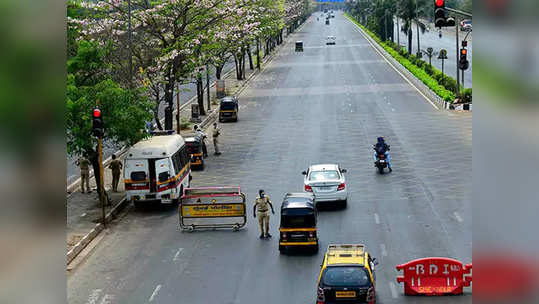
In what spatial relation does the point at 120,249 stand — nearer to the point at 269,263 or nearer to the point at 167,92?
the point at 269,263

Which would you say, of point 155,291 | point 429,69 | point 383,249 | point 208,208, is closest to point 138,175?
point 208,208

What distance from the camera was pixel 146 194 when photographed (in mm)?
31359

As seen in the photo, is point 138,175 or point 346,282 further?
point 138,175

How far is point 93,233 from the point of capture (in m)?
28.2

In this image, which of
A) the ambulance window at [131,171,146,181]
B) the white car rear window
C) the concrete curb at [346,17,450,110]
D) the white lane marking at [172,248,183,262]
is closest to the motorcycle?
the white car rear window

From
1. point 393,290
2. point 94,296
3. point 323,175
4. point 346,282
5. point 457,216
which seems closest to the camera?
point 346,282

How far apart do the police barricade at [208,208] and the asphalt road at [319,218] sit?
2.00 ft

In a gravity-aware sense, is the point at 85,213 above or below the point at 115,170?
below

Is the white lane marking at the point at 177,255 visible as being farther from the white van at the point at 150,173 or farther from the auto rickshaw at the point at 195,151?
the auto rickshaw at the point at 195,151

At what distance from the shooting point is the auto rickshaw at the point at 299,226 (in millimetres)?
24578

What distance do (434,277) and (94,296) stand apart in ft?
30.7

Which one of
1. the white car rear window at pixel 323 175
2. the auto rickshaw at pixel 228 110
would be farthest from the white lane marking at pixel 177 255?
the auto rickshaw at pixel 228 110

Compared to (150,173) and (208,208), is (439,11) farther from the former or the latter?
(150,173)

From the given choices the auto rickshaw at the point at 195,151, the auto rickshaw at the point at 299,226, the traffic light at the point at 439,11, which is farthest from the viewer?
the auto rickshaw at the point at 195,151
